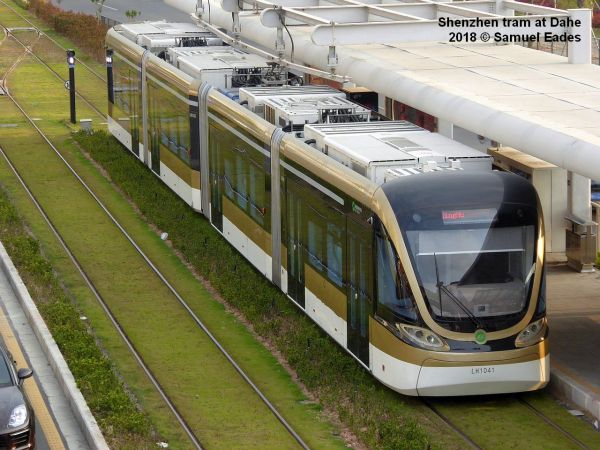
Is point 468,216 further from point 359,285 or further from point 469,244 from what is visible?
point 359,285

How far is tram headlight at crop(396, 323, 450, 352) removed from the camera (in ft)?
54.6

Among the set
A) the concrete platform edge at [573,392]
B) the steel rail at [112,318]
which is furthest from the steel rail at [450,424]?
the steel rail at [112,318]

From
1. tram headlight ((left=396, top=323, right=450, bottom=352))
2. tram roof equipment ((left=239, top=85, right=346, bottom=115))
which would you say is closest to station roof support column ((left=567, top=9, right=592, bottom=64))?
tram roof equipment ((left=239, top=85, right=346, bottom=115))

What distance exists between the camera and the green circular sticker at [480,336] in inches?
658

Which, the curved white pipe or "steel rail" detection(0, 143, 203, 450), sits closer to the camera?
the curved white pipe

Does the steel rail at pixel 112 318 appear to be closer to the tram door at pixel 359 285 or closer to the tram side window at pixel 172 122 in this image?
the tram door at pixel 359 285

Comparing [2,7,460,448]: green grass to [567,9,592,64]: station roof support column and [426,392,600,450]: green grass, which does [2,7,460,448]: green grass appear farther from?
[567,9,592,64]: station roof support column

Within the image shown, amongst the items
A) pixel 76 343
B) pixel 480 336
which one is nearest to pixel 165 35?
pixel 76 343

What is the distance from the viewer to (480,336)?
16.7 metres

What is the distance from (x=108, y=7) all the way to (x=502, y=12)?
4105cm

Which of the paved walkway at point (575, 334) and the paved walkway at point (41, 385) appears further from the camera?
the paved walkway at point (575, 334)

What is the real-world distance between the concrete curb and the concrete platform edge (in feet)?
18.2

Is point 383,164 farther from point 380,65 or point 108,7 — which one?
point 108,7

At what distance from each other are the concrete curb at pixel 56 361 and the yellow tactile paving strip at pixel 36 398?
0.97ft
